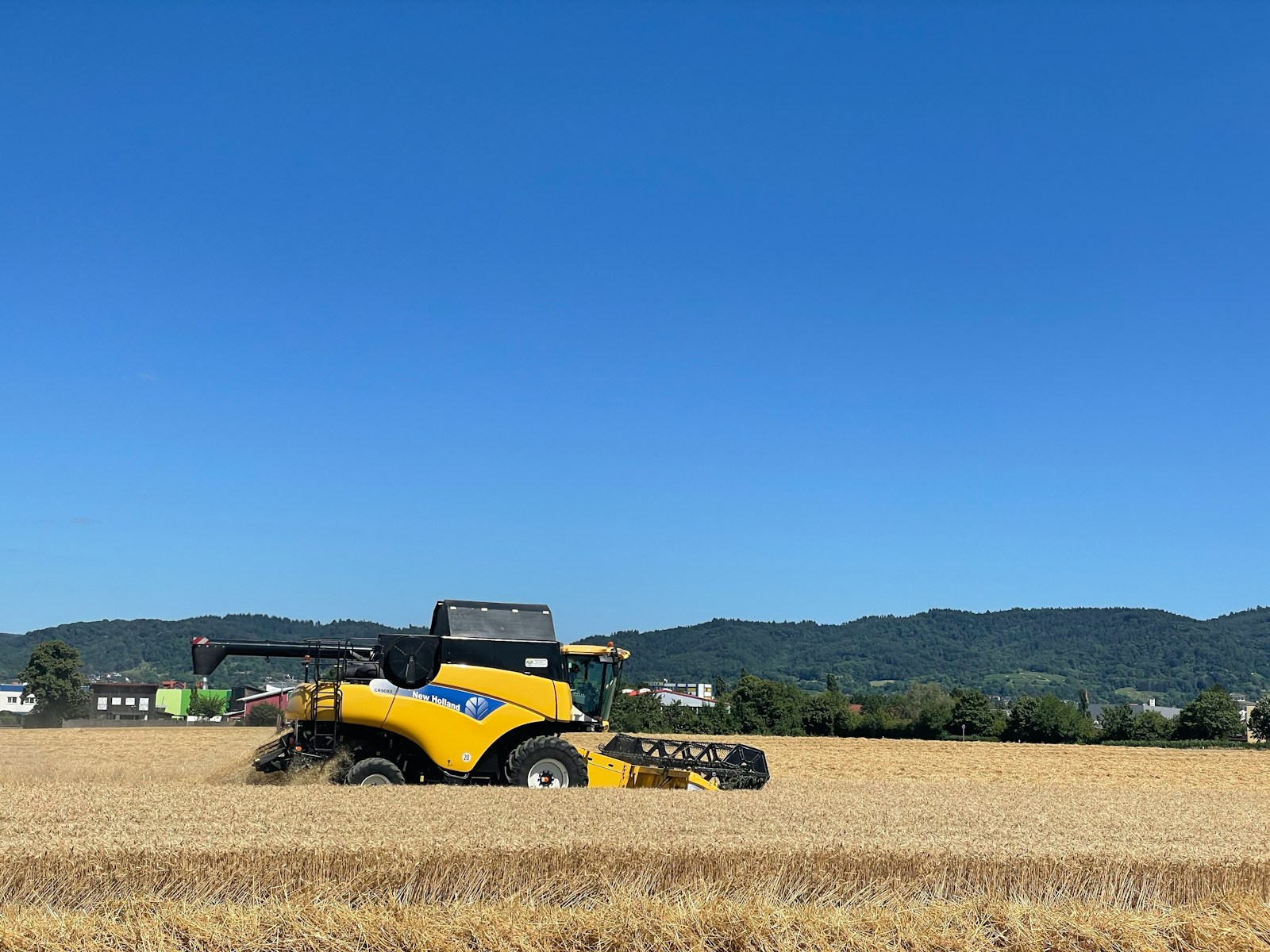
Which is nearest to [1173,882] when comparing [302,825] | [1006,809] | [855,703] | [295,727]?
[1006,809]

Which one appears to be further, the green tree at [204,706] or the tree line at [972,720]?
the green tree at [204,706]

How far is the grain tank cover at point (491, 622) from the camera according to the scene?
1767 cm

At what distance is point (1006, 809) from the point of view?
47.0 feet

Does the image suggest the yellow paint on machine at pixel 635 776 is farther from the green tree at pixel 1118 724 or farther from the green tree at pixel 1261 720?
the green tree at pixel 1261 720

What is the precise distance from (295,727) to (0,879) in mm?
8441

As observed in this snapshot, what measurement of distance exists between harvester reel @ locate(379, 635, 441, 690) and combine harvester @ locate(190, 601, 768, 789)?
0.06ft

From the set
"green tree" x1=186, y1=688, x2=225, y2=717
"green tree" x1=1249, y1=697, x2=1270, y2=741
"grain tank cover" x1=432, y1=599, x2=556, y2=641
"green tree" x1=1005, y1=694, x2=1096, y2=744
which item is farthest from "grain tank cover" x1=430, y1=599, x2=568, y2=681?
"green tree" x1=186, y1=688, x2=225, y2=717

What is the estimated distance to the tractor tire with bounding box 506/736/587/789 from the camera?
16859mm

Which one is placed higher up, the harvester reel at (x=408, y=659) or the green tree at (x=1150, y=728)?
the harvester reel at (x=408, y=659)

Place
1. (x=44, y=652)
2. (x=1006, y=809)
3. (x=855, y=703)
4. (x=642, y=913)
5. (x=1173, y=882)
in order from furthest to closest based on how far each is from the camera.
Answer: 1. (x=855, y=703)
2. (x=44, y=652)
3. (x=1006, y=809)
4. (x=1173, y=882)
5. (x=642, y=913)

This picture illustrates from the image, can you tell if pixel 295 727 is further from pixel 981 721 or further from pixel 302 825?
pixel 981 721

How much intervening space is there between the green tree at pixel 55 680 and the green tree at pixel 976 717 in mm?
63819

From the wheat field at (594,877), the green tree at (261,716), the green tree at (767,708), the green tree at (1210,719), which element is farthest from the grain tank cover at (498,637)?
the green tree at (1210,719)

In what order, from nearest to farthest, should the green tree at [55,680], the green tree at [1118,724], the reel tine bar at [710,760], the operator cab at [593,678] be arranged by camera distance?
the reel tine bar at [710,760], the operator cab at [593,678], the green tree at [1118,724], the green tree at [55,680]
